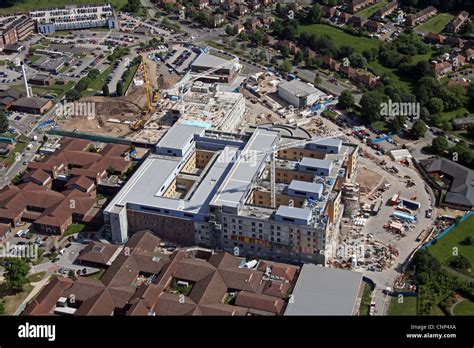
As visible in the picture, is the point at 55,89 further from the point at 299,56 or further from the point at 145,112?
the point at 299,56

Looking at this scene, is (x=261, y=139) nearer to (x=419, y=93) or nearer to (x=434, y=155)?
(x=434, y=155)

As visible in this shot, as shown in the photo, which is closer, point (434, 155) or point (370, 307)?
point (370, 307)

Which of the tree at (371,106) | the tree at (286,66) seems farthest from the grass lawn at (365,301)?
the tree at (286,66)

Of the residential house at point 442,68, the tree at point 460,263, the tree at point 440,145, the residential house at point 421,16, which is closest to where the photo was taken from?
the tree at point 460,263

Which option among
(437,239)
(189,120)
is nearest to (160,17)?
(189,120)

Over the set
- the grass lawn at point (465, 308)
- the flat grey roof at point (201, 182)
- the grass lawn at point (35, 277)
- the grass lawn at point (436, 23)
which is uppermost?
the flat grey roof at point (201, 182)

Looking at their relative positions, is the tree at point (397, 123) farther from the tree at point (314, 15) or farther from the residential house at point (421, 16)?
the tree at point (314, 15)

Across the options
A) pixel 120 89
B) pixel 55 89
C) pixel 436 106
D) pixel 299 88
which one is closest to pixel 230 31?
pixel 299 88
